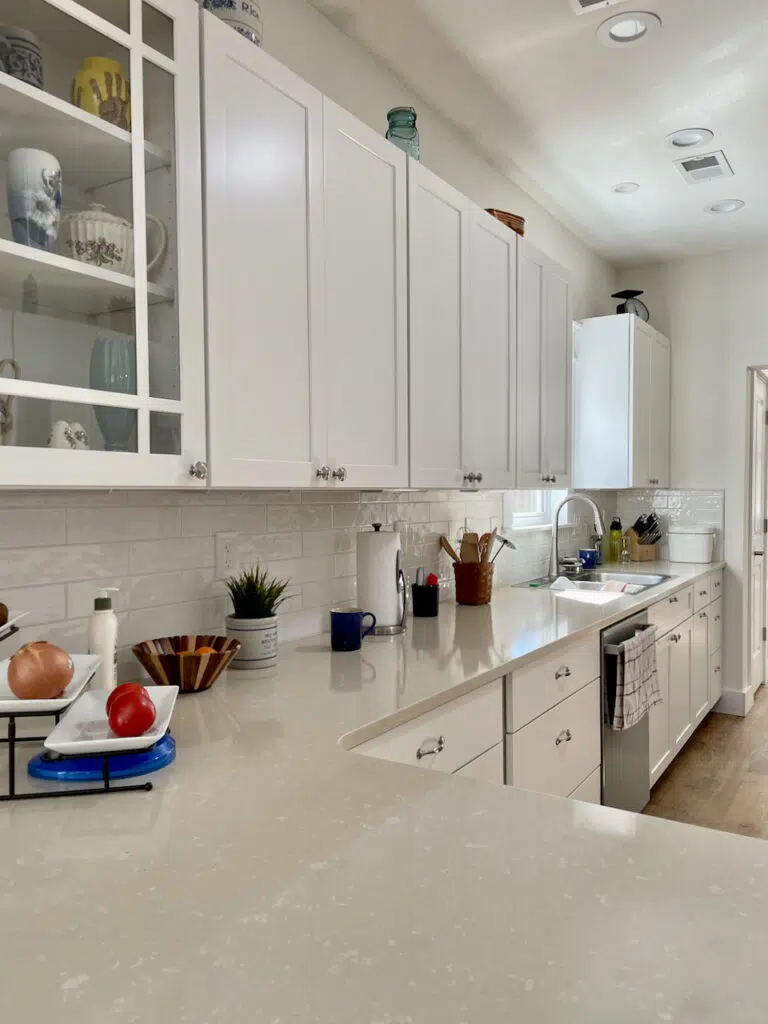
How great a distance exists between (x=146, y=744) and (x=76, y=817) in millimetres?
136

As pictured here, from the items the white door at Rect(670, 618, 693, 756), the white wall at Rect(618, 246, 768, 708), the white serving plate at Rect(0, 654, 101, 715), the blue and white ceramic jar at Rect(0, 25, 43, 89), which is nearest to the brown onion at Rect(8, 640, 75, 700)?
the white serving plate at Rect(0, 654, 101, 715)

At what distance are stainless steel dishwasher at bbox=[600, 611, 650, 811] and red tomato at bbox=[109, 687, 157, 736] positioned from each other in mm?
1835

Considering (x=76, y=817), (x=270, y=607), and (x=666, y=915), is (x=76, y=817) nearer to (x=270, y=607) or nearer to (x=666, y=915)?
(x=666, y=915)

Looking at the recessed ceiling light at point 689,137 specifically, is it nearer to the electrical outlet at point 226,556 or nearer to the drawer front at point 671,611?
the drawer front at point 671,611

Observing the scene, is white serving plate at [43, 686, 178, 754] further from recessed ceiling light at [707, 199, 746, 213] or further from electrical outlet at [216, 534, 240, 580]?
recessed ceiling light at [707, 199, 746, 213]

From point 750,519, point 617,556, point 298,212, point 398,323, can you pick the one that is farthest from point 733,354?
point 298,212

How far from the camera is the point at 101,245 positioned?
1.35 m

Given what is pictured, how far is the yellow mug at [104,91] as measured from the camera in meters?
1.33

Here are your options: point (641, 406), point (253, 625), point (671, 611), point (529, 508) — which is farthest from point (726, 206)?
point (253, 625)

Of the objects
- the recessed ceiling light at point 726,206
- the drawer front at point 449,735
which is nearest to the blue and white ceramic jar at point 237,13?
the drawer front at point 449,735

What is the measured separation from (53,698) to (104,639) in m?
0.31

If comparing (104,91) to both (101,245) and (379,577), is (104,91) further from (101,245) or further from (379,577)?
(379,577)

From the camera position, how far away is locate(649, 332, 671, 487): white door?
4.75 m

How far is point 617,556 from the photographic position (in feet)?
16.1
